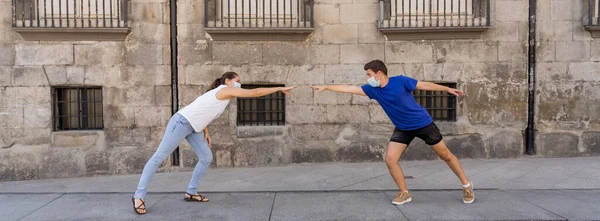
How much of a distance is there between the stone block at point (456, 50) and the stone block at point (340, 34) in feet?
4.88

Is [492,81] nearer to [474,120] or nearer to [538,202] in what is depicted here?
[474,120]

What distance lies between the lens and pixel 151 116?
7.79 metres

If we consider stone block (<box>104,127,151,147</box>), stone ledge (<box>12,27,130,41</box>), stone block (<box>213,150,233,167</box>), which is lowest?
Answer: stone block (<box>213,150,233,167</box>)

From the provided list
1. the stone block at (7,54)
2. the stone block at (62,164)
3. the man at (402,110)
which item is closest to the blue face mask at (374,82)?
the man at (402,110)

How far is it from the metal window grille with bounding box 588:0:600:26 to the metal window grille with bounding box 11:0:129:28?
8.15 meters

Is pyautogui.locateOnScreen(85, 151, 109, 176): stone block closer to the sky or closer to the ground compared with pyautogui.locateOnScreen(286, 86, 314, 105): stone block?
closer to the ground

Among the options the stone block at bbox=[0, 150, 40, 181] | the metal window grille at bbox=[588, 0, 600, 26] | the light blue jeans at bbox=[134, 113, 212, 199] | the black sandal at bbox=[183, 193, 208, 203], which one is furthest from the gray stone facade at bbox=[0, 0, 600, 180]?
the light blue jeans at bbox=[134, 113, 212, 199]

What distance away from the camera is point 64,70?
760cm

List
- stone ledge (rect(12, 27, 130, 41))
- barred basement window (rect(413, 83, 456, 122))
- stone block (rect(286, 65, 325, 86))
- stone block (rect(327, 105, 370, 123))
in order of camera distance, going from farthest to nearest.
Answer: barred basement window (rect(413, 83, 456, 122))
stone block (rect(327, 105, 370, 123))
stone block (rect(286, 65, 325, 86))
stone ledge (rect(12, 27, 130, 41))

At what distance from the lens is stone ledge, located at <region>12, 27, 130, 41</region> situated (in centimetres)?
746

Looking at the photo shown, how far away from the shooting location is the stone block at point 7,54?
24.6ft

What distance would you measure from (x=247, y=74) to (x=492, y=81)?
4.48 m

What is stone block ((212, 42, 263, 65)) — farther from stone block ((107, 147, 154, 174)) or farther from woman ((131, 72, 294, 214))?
woman ((131, 72, 294, 214))

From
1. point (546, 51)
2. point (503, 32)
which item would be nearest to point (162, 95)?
point (503, 32)
